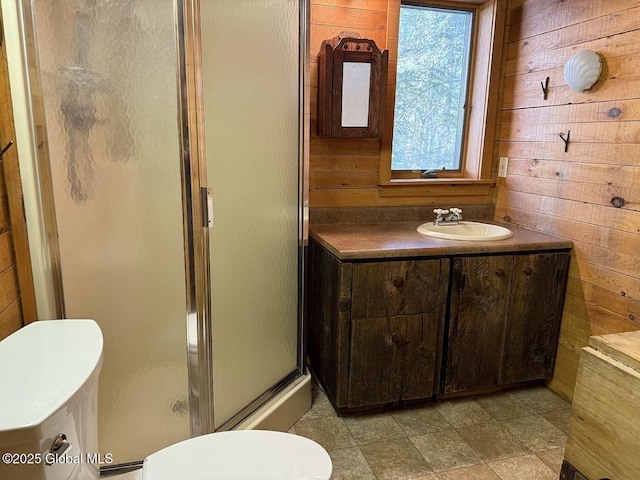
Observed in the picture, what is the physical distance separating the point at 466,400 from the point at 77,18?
209cm

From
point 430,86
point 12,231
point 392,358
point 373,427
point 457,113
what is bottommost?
point 373,427

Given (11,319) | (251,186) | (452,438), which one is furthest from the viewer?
(452,438)

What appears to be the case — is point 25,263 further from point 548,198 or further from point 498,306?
point 548,198

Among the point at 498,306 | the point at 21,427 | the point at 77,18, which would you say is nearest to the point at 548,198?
the point at 498,306

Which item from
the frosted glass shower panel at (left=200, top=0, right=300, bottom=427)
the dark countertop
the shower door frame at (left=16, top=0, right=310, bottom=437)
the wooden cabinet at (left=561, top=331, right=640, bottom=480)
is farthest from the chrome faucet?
the wooden cabinet at (left=561, top=331, right=640, bottom=480)

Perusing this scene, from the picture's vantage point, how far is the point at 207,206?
1.45 meters

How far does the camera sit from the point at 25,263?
121 cm

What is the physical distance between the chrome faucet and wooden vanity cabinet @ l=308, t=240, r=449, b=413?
1.40ft

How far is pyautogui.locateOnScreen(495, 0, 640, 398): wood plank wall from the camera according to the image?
1.79 meters

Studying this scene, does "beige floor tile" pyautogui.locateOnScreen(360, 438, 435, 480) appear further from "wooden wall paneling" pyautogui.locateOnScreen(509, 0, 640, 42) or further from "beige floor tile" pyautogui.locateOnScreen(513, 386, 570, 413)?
"wooden wall paneling" pyautogui.locateOnScreen(509, 0, 640, 42)

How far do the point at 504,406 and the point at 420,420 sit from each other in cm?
42

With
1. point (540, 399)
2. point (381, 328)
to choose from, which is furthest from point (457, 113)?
point (540, 399)

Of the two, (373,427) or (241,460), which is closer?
(241,460)

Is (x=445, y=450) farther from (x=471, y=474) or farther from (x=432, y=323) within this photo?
(x=432, y=323)
